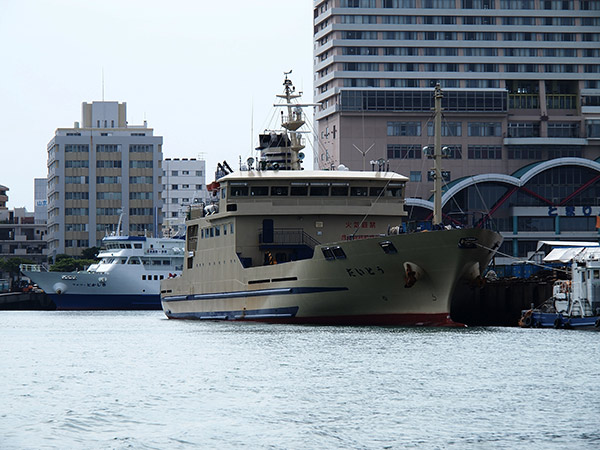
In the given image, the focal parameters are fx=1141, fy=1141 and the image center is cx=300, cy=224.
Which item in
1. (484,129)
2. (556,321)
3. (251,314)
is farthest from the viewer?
(484,129)

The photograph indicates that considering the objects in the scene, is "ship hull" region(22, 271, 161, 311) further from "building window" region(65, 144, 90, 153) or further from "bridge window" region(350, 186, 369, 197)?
"bridge window" region(350, 186, 369, 197)

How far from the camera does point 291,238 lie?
58312 mm

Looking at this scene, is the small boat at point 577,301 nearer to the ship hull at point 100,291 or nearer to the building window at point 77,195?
the ship hull at point 100,291

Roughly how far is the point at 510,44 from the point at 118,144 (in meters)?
55.8

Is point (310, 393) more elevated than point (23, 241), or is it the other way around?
point (23, 241)

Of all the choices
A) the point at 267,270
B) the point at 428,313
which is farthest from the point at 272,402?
the point at 267,270

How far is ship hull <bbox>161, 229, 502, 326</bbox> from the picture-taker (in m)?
50.3

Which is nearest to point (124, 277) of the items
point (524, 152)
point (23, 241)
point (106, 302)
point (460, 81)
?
point (106, 302)

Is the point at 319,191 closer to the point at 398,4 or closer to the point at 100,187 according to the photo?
the point at 398,4

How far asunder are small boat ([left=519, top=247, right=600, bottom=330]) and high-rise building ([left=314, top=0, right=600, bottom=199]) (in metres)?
81.5

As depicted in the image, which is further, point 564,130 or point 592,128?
point 564,130

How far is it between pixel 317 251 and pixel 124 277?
60.0m

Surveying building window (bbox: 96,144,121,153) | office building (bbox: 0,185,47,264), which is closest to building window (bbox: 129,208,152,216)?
building window (bbox: 96,144,121,153)

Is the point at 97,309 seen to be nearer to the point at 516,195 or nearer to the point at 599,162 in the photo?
the point at 516,195
